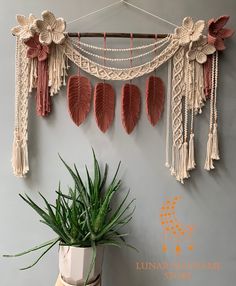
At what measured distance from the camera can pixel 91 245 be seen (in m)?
0.89

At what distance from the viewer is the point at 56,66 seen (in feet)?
3.34

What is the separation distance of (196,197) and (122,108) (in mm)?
432

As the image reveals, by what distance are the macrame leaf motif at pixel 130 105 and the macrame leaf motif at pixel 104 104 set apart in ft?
0.14

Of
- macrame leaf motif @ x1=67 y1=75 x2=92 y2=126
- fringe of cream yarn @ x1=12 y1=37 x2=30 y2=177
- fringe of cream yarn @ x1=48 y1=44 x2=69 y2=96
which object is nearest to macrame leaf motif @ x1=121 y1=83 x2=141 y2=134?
macrame leaf motif @ x1=67 y1=75 x2=92 y2=126

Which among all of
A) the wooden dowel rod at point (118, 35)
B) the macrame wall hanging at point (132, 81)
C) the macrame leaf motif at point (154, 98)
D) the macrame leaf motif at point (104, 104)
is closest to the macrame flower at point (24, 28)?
the macrame wall hanging at point (132, 81)

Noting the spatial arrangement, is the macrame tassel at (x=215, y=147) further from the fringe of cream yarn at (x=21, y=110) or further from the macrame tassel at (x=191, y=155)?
the fringe of cream yarn at (x=21, y=110)

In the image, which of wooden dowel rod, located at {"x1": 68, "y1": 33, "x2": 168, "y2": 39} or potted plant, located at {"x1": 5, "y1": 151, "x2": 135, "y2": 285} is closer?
potted plant, located at {"x1": 5, "y1": 151, "x2": 135, "y2": 285}

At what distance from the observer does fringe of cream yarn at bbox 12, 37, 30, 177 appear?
102 cm

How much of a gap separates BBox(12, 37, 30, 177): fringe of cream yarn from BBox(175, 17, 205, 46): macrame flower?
21.8 inches

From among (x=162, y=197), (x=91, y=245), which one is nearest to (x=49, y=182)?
(x=91, y=245)

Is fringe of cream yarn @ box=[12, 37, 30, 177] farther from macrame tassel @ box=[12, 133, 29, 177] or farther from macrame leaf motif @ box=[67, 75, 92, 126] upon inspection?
macrame leaf motif @ box=[67, 75, 92, 126]

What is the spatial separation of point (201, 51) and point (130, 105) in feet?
1.04

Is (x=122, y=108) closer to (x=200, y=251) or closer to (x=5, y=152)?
(x=5, y=152)

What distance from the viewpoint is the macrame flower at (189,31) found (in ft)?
3.23
